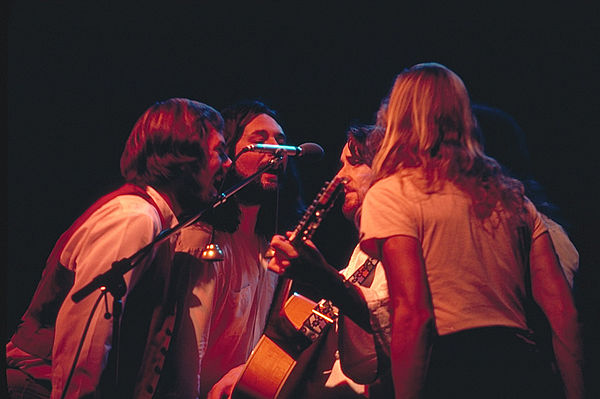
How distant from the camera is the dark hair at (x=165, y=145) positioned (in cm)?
309

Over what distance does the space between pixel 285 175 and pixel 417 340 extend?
2951mm

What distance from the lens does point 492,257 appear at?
1.92 metres

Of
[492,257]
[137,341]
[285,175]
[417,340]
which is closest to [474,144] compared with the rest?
[492,257]

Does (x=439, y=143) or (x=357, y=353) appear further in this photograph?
(x=357, y=353)

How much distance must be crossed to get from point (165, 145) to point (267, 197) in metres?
1.21

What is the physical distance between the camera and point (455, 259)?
189 cm

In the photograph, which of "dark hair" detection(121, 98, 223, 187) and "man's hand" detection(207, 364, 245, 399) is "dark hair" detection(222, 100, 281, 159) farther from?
"man's hand" detection(207, 364, 245, 399)

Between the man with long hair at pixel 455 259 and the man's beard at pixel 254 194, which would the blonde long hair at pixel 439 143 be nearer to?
the man with long hair at pixel 455 259

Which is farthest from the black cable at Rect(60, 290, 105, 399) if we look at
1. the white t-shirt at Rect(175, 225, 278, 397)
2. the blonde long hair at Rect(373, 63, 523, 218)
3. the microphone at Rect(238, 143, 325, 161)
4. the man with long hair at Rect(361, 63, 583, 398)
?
the blonde long hair at Rect(373, 63, 523, 218)

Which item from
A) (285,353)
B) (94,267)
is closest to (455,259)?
(285,353)

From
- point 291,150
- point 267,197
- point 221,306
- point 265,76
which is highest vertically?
point 265,76

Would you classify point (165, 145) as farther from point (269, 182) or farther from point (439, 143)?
point (439, 143)

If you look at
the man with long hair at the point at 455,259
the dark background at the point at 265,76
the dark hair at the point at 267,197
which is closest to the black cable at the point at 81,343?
the man with long hair at the point at 455,259

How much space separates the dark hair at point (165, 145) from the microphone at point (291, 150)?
0.44m
